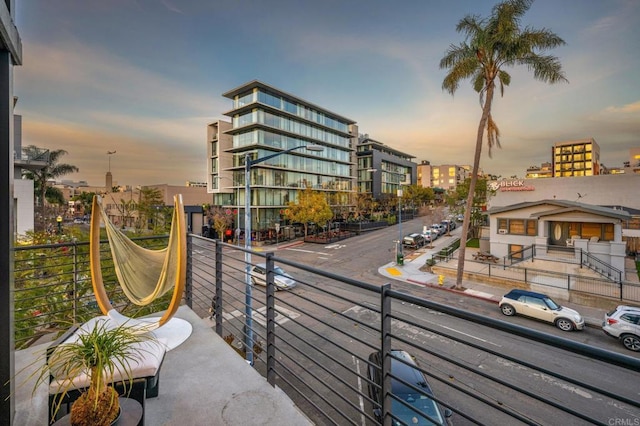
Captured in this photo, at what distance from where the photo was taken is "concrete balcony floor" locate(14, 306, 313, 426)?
277 centimetres

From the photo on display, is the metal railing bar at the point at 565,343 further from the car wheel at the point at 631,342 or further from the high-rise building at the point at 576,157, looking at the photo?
the high-rise building at the point at 576,157

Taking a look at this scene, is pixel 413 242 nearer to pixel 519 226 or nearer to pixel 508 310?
pixel 519 226

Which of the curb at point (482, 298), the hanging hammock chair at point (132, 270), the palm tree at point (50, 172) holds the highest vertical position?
the palm tree at point (50, 172)

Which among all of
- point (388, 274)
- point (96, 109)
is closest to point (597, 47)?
point (388, 274)

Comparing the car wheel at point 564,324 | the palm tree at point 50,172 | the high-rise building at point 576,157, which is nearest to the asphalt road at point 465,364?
the car wheel at point 564,324

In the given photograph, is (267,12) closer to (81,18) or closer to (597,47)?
(81,18)

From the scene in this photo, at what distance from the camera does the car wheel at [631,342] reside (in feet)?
36.0

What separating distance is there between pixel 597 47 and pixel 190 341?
98.0 ft

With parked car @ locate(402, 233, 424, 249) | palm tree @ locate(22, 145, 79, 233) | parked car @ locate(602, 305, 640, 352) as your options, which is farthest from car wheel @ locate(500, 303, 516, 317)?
palm tree @ locate(22, 145, 79, 233)

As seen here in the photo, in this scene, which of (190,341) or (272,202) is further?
(272,202)

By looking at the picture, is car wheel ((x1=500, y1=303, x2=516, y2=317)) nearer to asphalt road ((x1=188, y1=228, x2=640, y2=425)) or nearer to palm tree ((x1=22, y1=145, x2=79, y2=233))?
asphalt road ((x1=188, y1=228, x2=640, y2=425))

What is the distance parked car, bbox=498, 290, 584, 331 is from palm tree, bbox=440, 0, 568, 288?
6003 millimetres

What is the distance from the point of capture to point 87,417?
80.4 inches

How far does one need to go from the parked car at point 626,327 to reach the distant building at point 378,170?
159 ft
